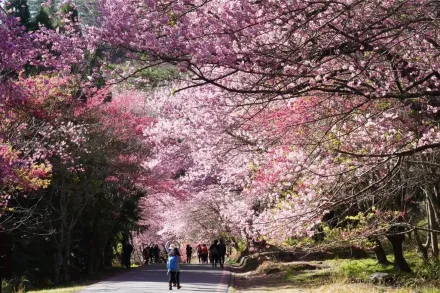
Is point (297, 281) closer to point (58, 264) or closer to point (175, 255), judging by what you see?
point (175, 255)

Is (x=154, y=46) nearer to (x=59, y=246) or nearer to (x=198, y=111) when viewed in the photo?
(x=198, y=111)

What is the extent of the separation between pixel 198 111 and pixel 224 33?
7424mm

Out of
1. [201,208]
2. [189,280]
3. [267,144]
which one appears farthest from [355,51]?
[201,208]

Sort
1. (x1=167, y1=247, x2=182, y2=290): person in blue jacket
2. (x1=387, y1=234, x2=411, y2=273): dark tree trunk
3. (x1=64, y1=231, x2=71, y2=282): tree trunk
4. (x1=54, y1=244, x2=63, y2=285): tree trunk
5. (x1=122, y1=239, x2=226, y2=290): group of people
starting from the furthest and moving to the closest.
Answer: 1. (x1=64, y1=231, x2=71, y2=282): tree trunk
2. (x1=54, y1=244, x2=63, y2=285): tree trunk
3. (x1=387, y1=234, x2=411, y2=273): dark tree trunk
4. (x1=122, y1=239, x2=226, y2=290): group of people
5. (x1=167, y1=247, x2=182, y2=290): person in blue jacket

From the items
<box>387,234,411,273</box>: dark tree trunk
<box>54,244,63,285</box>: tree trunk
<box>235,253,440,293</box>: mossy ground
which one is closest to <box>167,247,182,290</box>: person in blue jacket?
<box>235,253,440,293</box>: mossy ground

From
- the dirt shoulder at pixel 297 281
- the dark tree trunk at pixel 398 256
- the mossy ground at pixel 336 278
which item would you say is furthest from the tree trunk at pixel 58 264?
the dark tree trunk at pixel 398 256

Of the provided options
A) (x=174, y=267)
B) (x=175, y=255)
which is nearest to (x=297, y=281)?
(x=175, y=255)

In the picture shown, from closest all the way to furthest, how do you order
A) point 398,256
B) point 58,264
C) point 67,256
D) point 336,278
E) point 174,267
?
point 174,267, point 336,278, point 398,256, point 58,264, point 67,256

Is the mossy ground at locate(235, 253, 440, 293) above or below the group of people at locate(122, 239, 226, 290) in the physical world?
below

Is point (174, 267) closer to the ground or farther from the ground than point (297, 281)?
farther from the ground

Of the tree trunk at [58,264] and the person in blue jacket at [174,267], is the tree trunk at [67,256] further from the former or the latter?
the person in blue jacket at [174,267]

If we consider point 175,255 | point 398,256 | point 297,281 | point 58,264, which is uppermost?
point 58,264

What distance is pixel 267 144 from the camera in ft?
48.6

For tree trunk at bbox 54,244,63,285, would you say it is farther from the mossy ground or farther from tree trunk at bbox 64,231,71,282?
the mossy ground
